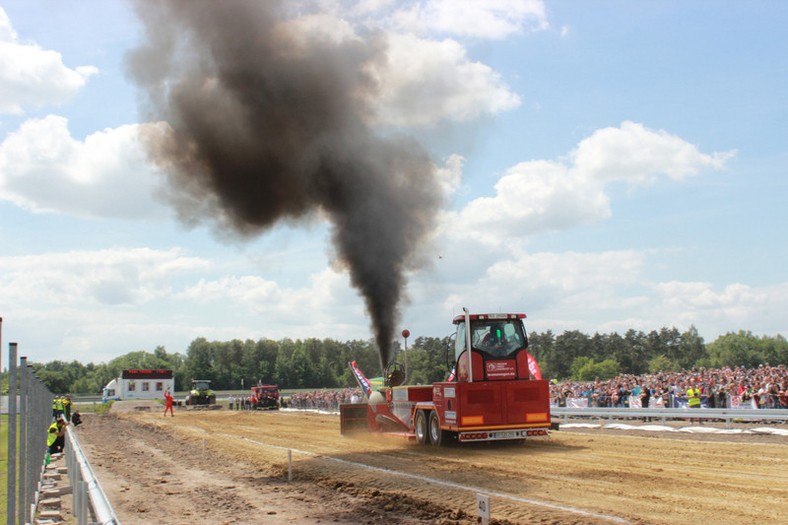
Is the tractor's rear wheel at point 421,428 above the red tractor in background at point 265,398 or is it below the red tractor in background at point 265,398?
above

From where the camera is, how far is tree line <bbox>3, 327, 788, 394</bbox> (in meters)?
127

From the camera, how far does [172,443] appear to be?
23891mm

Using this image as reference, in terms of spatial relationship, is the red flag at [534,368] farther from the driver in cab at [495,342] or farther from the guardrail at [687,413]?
the guardrail at [687,413]

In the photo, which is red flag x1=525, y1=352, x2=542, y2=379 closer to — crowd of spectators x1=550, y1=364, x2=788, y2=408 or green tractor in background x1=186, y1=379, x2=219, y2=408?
crowd of spectators x1=550, y1=364, x2=788, y2=408

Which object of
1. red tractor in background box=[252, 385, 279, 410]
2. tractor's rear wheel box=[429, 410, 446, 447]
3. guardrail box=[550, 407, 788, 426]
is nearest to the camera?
tractor's rear wheel box=[429, 410, 446, 447]

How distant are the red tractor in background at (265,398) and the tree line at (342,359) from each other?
4907 cm

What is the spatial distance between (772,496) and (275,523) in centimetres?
610

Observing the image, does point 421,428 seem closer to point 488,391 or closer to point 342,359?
point 488,391

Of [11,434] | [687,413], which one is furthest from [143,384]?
[11,434]

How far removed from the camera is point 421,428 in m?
18.0

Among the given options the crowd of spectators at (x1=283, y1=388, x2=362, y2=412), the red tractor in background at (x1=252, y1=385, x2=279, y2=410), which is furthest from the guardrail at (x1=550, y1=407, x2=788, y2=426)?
the red tractor in background at (x1=252, y1=385, x2=279, y2=410)

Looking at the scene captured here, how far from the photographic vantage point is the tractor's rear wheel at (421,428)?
17825mm

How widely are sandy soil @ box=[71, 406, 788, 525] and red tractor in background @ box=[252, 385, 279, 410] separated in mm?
35578

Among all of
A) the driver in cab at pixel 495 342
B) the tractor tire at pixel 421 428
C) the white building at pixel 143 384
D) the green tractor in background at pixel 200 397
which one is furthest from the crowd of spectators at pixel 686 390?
the white building at pixel 143 384
